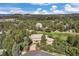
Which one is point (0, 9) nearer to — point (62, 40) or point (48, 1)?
point (48, 1)

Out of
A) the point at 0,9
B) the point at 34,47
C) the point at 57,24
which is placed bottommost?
the point at 34,47

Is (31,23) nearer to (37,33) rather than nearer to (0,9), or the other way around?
(37,33)

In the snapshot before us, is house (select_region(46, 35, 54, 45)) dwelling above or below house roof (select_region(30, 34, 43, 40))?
below

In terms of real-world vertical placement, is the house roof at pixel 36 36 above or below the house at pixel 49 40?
above

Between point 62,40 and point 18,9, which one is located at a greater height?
point 18,9

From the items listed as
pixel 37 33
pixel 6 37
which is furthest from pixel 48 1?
pixel 6 37

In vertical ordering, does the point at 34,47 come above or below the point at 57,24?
below

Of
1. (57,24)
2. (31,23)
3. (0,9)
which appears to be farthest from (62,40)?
(0,9)

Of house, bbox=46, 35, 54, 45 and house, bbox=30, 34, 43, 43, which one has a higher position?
house, bbox=30, 34, 43, 43

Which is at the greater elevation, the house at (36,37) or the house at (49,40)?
the house at (36,37)
